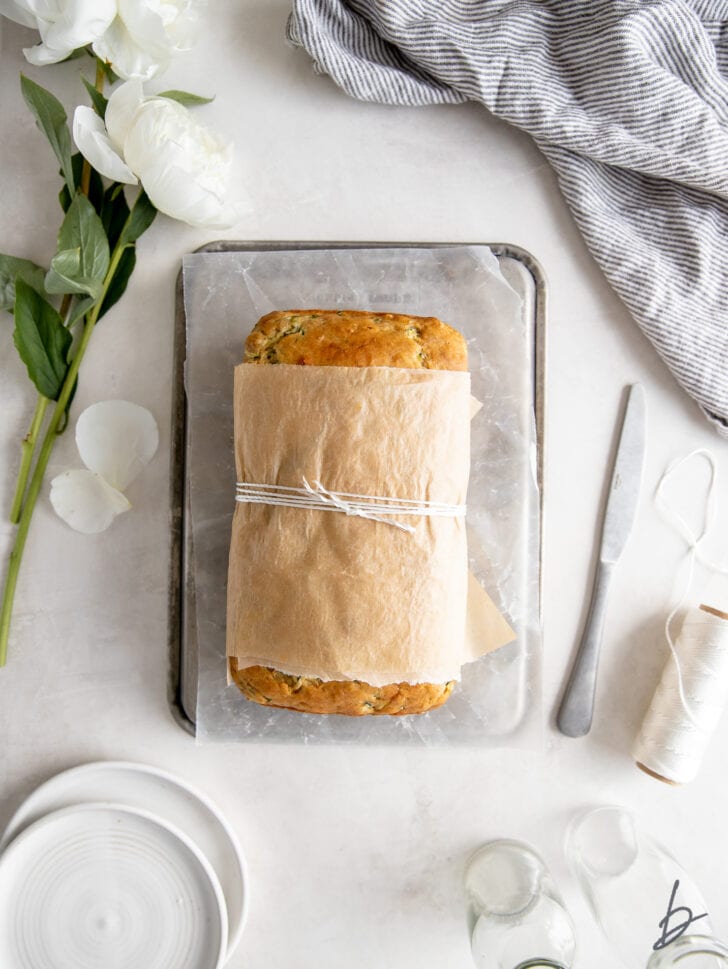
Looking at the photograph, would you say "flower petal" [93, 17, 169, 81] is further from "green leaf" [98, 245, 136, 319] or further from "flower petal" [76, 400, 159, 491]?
"flower petal" [76, 400, 159, 491]

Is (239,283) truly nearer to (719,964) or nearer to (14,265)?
(14,265)

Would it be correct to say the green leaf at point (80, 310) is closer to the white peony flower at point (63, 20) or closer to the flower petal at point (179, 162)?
the flower petal at point (179, 162)

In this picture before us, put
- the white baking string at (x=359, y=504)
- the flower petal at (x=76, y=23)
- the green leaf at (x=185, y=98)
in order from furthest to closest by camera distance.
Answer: the green leaf at (x=185, y=98) < the flower petal at (x=76, y=23) < the white baking string at (x=359, y=504)

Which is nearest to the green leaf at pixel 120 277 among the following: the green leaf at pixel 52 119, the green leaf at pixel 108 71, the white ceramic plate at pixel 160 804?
the green leaf at pixel 52 119

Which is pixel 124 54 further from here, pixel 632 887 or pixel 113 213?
pixel 632 887

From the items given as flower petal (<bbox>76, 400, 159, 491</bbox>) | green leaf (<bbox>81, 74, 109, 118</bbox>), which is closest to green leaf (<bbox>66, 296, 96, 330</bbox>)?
flower petal (<bbox>76, 400, 159, 491</bbox>)

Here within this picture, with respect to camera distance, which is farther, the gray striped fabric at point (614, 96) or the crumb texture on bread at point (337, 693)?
the gray striped fabric at point (614, 96)

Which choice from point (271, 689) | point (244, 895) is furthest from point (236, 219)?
point (244, 895)
